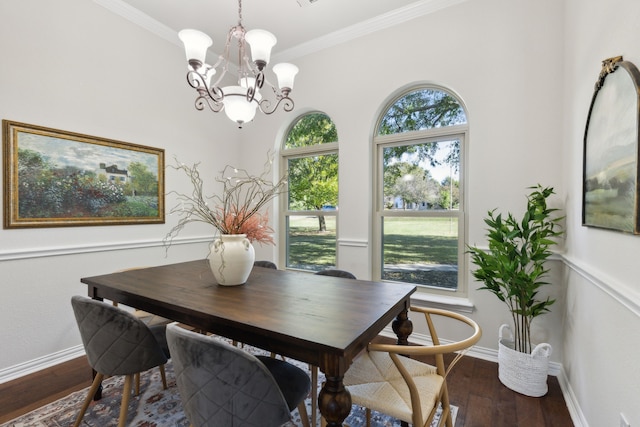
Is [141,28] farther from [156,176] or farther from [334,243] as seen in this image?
[334,243]

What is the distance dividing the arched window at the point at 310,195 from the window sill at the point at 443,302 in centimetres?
108

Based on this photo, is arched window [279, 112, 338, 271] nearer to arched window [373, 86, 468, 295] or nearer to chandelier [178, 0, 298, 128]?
arched window [373, 86, 468, 295]

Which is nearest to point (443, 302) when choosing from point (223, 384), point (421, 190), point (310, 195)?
point (421, 190)

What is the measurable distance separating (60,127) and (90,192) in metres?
0.56

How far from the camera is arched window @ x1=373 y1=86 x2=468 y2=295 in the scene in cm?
272

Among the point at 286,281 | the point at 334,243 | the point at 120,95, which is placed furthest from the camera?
the point at 334,243

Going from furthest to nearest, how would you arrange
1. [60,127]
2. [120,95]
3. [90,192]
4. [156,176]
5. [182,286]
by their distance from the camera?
1. [156,176]
2. [120,95]
3. [90,192]
4. [60,127]
5. [182,286]

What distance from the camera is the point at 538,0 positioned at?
225 centimetres

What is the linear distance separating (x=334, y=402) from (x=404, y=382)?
0.49 m

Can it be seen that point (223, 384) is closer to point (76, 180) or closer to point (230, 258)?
point (230, 258)

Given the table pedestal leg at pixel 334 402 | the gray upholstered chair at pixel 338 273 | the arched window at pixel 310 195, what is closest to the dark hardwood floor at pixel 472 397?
the gray upholstered chair at pixel 338 273

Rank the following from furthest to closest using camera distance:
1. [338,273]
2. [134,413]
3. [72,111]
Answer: [72,111] < [338,273] < [134,413]

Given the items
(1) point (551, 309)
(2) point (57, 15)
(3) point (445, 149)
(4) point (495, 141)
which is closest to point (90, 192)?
(2) point (57, 15)

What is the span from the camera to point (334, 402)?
1005 mm
